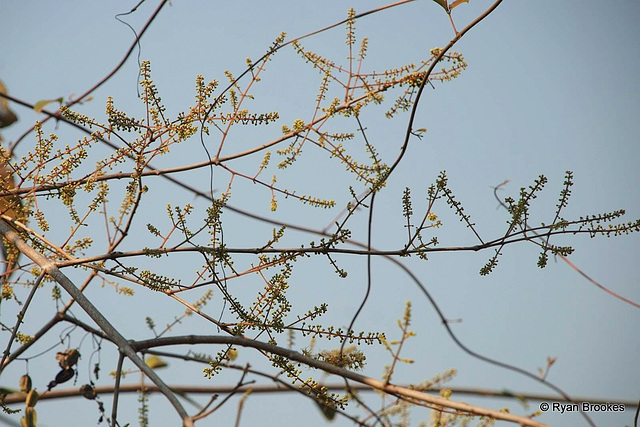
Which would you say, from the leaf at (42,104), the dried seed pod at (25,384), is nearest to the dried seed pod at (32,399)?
the dried seed pod at (25,384)

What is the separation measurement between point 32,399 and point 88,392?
→ 6.8 inches

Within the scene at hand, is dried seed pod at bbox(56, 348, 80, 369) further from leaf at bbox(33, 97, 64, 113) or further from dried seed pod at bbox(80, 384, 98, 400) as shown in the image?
leaf at bbox(33, 97, 64, 113)

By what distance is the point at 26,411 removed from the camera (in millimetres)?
1190

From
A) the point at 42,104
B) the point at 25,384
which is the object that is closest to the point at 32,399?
the point at 25,384

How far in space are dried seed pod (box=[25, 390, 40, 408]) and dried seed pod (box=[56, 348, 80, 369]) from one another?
198 mm

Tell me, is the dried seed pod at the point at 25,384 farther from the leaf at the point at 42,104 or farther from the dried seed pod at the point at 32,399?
the leaf at the point at 42,104

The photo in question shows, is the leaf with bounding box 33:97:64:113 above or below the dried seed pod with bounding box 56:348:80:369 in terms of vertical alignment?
above

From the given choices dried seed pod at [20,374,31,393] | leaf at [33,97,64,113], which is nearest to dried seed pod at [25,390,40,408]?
dried seed pod at [20,374,31,393]

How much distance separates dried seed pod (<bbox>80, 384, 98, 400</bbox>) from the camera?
1426 mm

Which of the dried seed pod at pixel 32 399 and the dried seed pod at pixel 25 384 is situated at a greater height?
the dried seed pod at pixel 25 384

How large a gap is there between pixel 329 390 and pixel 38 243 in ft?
2.18

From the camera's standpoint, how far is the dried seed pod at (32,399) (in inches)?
49.3

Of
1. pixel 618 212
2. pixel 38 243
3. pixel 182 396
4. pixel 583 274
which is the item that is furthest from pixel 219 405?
pixel 583 274

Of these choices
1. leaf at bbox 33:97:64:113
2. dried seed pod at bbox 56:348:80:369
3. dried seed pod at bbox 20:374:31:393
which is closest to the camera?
leaf at bbox 33:97:64:113
